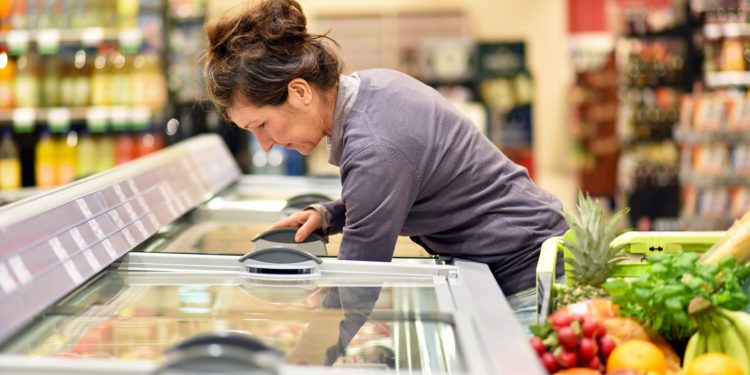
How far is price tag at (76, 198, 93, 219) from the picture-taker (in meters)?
2.18

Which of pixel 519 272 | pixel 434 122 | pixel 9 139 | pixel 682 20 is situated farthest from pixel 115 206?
pixel 682 20

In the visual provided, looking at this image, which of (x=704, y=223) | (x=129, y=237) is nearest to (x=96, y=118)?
(x=704, y=223)

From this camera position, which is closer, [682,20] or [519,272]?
[519,272]

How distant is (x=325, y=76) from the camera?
2.44 m

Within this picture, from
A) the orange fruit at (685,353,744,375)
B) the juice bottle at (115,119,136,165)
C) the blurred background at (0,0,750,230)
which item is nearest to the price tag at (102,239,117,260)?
the orange fruit at (685,353,744,375)

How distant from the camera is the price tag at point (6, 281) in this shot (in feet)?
5.48

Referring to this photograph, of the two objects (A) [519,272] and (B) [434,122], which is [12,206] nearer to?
(B) [434,122]

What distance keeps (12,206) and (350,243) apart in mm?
730

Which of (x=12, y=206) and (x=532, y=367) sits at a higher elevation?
(x=12, y=206)

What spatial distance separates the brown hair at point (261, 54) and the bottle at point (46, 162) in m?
5.32

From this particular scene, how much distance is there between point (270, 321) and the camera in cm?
183

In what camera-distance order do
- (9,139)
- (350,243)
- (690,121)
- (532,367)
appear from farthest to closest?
(690,121) → (9,139) → (350,243) → (532,367)

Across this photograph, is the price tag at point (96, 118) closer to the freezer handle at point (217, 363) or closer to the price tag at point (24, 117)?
the price tag at point (24, 117)

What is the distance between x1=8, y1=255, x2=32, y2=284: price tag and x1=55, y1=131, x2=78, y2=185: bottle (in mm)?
5779
